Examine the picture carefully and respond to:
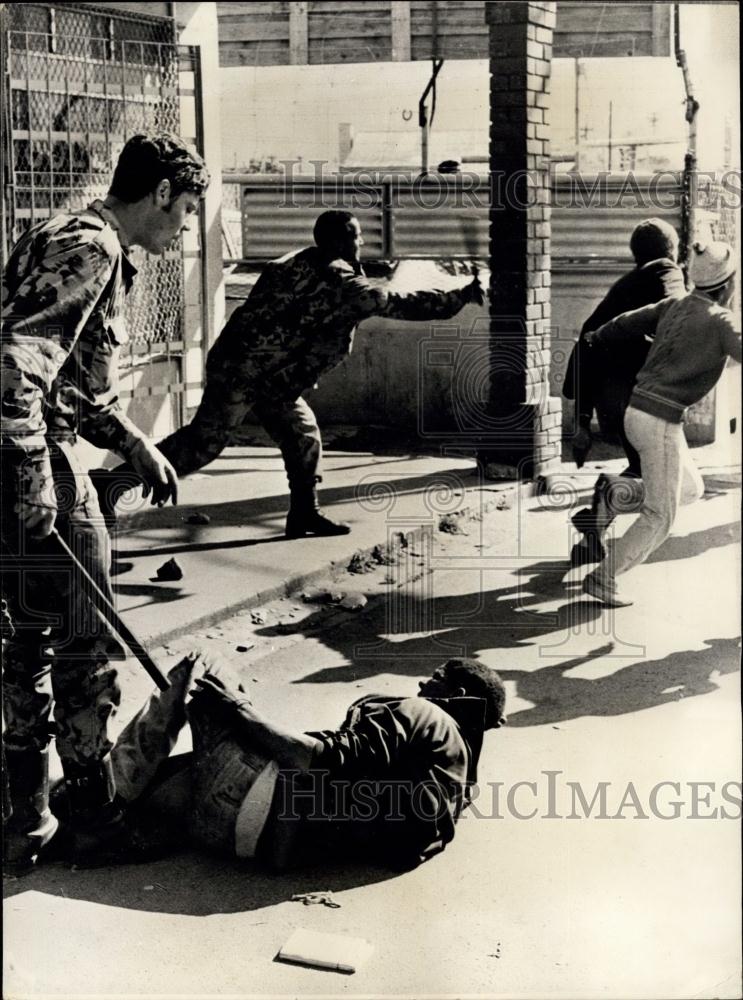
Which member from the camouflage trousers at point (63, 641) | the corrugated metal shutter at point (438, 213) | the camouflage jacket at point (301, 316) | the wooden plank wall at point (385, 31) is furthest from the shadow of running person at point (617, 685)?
the wooden plank wall at point (385, 31)

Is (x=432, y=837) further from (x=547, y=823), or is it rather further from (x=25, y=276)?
(x=25, y=276)

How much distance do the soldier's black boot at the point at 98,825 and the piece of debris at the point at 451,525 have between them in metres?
4.47

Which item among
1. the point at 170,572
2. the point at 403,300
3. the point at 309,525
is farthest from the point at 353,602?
the point at 403,300

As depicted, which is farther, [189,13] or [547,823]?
[189,13]

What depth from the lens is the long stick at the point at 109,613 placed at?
12.0 ft

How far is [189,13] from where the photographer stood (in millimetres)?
9234

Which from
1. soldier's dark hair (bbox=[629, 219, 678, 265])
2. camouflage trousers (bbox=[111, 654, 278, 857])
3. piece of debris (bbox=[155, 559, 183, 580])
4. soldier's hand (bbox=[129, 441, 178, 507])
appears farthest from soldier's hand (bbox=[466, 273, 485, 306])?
camouflage trousers (bbox=[111, 654, 278, 857])

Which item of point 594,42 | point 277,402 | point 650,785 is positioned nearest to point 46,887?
point 650,785

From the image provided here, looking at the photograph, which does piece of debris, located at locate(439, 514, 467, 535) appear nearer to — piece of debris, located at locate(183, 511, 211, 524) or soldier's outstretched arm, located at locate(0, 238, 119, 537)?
piece of debris, located at locate(183, 511, 211, 524)

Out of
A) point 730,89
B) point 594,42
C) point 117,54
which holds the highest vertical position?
point 594,42

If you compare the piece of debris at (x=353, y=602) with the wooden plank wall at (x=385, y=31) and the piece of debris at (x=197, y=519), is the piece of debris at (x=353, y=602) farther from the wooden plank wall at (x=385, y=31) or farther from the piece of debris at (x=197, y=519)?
the wooden plank wall at (x=385, y=31)

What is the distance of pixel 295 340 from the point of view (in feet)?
24.2

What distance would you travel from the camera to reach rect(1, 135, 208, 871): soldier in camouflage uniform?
3496mm

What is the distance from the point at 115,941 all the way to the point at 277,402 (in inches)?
169
